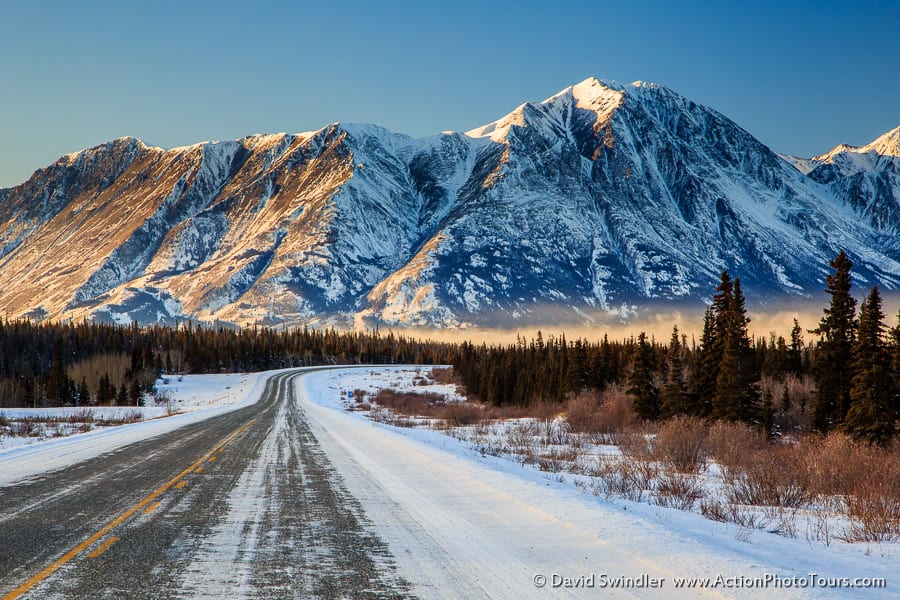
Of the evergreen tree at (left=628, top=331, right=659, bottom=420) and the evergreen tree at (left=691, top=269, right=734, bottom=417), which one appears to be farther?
the evergreen tree at (left=628, top=331, right=659, bottom=420)

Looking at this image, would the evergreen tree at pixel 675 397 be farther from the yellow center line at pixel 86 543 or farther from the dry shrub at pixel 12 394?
the dry shrub at pixel 12 394

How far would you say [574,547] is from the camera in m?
7.68

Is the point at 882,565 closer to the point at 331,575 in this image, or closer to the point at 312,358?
the point at 331,575

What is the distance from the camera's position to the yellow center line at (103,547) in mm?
6927

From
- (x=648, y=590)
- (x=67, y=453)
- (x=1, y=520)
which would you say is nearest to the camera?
(x=648, y=590)

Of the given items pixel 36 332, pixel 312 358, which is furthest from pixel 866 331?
pixel 36 332

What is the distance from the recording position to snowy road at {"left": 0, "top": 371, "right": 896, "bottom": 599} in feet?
19.8

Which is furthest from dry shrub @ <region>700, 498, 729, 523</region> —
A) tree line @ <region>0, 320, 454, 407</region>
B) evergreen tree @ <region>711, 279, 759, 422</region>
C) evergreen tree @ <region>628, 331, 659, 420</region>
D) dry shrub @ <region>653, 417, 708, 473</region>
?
tree line @ <region>0, 320, 454, 407</region>

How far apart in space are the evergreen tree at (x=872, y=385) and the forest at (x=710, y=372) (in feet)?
0.17

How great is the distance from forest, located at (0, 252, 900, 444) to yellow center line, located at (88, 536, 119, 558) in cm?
3412

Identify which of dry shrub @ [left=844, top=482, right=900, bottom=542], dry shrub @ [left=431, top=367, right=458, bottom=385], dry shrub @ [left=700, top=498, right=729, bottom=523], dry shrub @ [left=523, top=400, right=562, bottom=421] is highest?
dry shrub @ [left=844, top=482, right=900, bottom=542]

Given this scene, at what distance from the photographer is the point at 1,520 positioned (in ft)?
28.1

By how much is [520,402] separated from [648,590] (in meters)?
67.1

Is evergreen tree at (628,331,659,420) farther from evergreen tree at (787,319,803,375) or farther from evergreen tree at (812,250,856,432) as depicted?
evergreen tree at (787,319,803,375)
